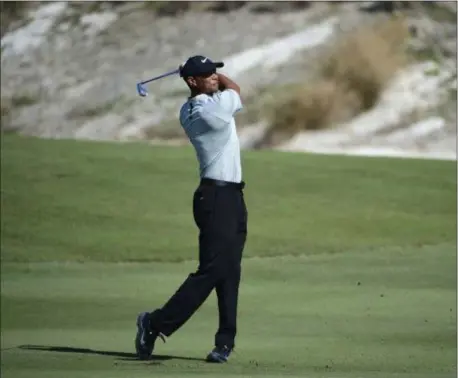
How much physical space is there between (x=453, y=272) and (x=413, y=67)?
11185mm

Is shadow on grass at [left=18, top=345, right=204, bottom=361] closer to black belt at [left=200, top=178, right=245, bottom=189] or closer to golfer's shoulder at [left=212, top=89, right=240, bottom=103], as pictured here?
black belt at [left=200, top=178, right=245, bottom=189]

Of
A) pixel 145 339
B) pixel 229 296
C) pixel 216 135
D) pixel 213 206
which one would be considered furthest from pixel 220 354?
pixel 216 135

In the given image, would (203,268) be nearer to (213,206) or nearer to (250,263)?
(213,206)

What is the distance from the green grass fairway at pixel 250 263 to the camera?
7.30 meters

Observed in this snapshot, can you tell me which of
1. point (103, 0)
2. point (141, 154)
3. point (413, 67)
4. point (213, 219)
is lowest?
point (213, 219)

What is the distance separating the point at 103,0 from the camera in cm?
2681

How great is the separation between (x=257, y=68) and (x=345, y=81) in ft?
6.85

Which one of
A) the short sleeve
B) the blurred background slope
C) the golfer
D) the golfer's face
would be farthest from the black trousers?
the blurred background slope

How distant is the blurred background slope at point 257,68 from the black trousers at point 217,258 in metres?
12.9

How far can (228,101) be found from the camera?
6.80 m

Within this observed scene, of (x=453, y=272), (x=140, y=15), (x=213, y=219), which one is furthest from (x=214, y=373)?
(x=140, y=15)

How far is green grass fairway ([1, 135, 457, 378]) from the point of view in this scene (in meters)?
7.30

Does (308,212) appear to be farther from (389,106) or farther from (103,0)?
(103,0)

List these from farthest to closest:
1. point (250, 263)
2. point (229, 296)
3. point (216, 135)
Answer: point (250, 263)
point (229, 296)
point (216, 135)
